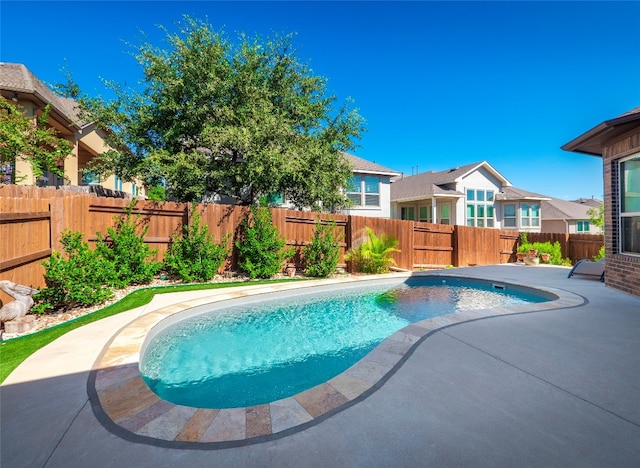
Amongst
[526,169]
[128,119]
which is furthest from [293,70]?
[526,169]

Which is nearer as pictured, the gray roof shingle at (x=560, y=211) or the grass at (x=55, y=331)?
the grass at (x=55, y=331)

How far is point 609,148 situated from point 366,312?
663cm

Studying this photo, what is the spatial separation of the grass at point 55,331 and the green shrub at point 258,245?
1947 mm

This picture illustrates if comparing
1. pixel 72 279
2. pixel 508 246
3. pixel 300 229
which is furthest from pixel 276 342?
pixel 508 246

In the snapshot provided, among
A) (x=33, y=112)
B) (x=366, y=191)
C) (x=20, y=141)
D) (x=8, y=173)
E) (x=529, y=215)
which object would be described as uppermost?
(x=33, y=112)

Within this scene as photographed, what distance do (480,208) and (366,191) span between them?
967 centimetres

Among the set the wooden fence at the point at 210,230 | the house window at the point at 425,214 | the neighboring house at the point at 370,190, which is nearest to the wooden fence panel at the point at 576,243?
the wooden fence at the point at 210,230

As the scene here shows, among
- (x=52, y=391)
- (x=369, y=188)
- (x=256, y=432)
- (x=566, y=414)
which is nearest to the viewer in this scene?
(x=256, y=432)

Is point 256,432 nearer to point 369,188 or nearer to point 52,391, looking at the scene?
point 52,391

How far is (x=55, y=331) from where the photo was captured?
15.5ft

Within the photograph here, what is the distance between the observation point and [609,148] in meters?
7.05

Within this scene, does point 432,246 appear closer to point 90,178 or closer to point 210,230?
point 210,230

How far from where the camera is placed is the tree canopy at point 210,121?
976cm

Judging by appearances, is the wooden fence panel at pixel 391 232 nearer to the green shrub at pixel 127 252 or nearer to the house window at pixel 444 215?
the green shrub at pixel 127 252
